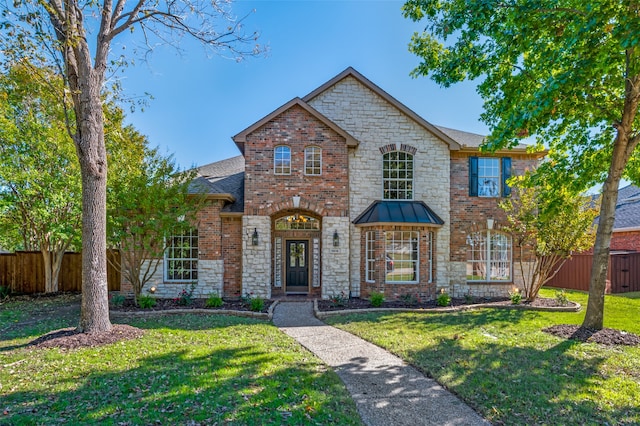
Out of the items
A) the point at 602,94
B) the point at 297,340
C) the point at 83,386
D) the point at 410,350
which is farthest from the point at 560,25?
the point at 83,386

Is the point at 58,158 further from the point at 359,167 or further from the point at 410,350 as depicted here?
the point at 410,350

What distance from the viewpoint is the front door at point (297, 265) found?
14.3 m

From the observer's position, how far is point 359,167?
1356cm

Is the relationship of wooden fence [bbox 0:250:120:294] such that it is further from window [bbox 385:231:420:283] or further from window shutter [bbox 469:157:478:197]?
window shutter [bbox 469:157:478:197]

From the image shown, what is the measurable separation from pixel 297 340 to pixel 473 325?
472cm

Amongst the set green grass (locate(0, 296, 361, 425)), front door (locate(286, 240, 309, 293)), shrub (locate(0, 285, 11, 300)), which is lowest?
shrub (locate(0, 285, 11, 300))

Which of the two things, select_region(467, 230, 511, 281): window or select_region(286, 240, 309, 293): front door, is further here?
select_region(286, 240, 309, 293): front door

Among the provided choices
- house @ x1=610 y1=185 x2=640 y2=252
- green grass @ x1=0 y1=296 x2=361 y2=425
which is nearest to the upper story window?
house @ x1=610 y1=185 x2=640 y2=252

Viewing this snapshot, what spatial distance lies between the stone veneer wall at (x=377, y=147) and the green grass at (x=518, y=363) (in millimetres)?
4258

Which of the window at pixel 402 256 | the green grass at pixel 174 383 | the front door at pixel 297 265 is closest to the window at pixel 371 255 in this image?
the window at pixel 402 256

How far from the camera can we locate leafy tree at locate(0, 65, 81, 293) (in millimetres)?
12555

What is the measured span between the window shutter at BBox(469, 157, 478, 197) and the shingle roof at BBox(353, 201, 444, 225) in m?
1.87

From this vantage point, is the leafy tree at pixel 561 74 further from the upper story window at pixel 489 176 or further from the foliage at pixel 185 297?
the foliage at pixel 185 297

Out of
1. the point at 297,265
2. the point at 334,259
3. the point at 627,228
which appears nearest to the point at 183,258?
the point at 297,265
